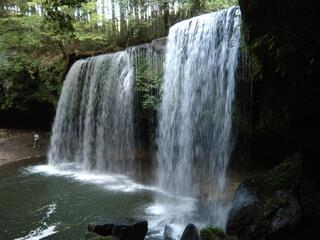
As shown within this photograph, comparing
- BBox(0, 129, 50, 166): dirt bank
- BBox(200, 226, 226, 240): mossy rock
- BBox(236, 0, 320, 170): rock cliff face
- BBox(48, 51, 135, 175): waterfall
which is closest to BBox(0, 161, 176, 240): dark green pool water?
BBox(48, 51, 135, 175): waterfall

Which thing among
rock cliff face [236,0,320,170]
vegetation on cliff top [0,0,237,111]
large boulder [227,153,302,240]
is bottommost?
large boulder [227,153,302,240]

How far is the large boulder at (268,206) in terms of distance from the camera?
500cm

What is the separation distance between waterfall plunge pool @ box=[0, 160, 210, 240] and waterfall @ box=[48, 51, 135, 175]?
101 centimetres

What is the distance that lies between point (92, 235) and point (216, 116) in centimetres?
416

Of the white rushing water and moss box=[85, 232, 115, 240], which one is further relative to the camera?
the white rushing water

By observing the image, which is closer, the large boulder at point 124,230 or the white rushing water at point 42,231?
the large boulder at point 124,230

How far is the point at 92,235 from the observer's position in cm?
539

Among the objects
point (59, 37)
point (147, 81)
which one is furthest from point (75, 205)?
point (59, 37)

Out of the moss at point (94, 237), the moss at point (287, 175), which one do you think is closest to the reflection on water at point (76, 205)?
the moss at point (94, 237)

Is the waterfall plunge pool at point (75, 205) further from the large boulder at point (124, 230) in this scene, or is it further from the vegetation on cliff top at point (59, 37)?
the vegetation on cliff top at point (59, 37)

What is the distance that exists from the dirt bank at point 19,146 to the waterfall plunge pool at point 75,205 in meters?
2.80

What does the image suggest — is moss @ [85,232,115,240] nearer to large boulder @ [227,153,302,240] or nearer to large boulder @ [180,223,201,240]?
large boulder @ [180,223,201,240]

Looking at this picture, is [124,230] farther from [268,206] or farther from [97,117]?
[97,117]

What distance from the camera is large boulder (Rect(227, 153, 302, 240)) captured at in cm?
500
